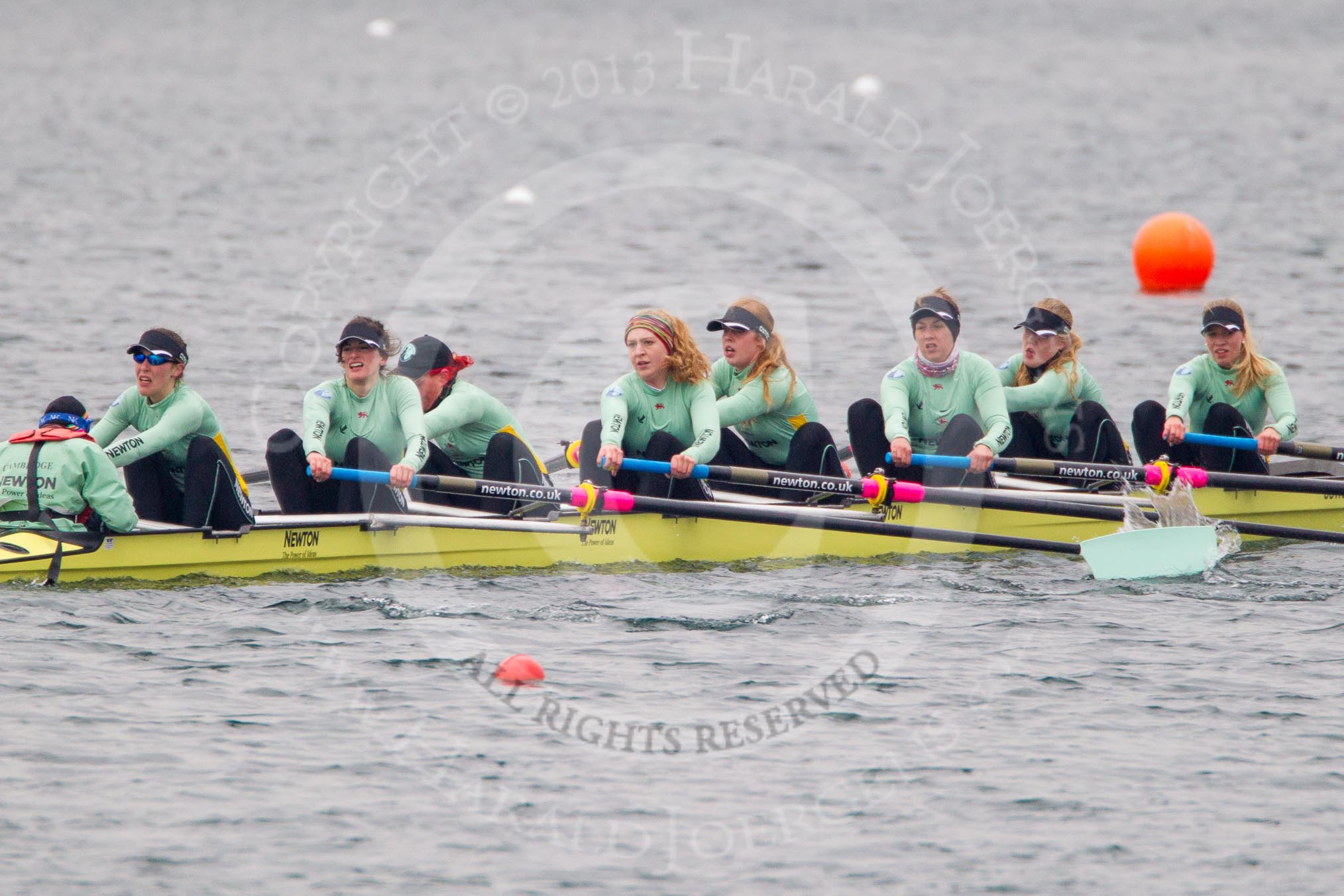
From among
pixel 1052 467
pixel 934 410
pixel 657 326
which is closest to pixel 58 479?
pixel 657 326

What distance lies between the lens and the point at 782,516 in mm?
12352

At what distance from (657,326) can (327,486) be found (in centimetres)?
262

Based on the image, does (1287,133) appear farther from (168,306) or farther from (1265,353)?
(168,306)

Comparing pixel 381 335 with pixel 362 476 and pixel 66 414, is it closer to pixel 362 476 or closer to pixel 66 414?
pixel 362 476

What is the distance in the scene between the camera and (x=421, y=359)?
12.5 meters

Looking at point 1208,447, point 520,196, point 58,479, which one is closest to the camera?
point 58,479

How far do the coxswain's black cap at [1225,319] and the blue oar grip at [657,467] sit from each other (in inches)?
182

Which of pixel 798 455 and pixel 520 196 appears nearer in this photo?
pixel 798 455

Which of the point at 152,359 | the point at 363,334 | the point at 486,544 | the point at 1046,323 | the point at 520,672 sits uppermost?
the point at 1046,323

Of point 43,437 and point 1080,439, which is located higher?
point 1080,439

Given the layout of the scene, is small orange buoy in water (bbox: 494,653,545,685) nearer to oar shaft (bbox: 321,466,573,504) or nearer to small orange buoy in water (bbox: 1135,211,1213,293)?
oar shaft (bbox: 321,466,573,504)

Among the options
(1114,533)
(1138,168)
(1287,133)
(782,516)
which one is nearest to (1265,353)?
(1114,533)

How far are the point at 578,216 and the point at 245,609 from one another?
24.0 metres

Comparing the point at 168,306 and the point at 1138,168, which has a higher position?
Result: the point at 1138,168
